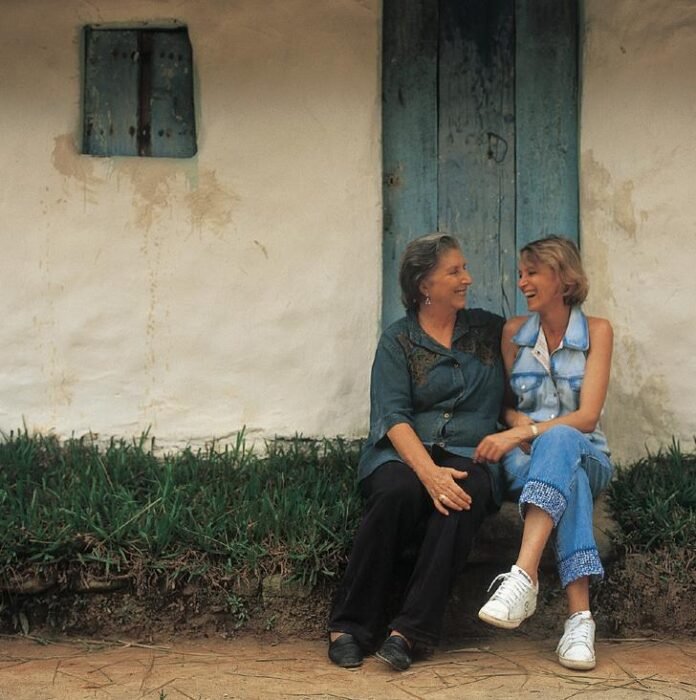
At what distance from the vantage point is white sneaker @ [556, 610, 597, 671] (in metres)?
4.12

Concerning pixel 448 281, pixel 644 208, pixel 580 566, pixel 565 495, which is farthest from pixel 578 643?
pixel 644 208

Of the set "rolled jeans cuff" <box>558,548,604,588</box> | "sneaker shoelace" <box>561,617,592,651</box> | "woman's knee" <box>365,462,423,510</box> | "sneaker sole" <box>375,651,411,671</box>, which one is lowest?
"sneaker sole" <box>375,651,411,671</box>

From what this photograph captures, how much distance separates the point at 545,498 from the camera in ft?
13.6

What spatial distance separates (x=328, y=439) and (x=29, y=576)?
1431 mm

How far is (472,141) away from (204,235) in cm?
123

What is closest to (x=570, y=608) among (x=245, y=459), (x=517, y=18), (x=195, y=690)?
(x=195, y=690)

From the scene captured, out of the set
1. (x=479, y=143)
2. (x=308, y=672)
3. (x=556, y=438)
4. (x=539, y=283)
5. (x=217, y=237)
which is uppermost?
(x=479, y=143)

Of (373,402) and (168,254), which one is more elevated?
(168,254)

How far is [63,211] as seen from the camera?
5367mm

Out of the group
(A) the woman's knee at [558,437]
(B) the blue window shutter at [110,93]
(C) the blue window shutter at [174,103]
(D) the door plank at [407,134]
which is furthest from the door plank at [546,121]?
(B) the blue window shutter at [110,93]

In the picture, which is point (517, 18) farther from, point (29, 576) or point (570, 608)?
point (29, 576)

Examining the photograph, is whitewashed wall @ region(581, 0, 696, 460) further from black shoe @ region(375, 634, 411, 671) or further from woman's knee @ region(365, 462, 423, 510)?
black shoe @ region(375, 634, 411, 671)

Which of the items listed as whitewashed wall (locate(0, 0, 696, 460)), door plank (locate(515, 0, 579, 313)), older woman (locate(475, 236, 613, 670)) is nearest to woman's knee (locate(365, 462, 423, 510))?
older woman (locate(475, 236, 613, 670))

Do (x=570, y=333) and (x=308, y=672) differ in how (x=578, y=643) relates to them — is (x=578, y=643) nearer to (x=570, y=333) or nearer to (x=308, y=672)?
(x=308, y=672)
